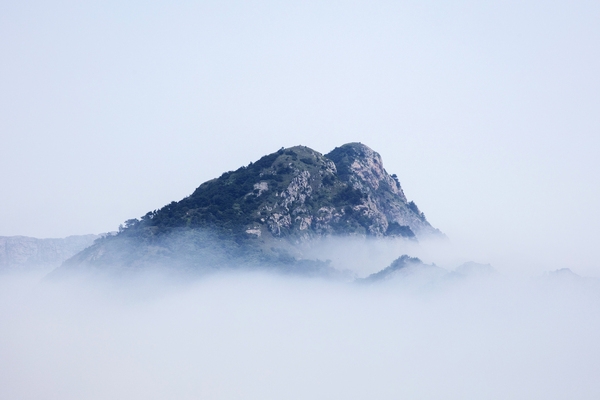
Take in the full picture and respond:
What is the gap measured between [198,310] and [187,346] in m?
8.21

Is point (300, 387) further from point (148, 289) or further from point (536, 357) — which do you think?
point (536, 357)

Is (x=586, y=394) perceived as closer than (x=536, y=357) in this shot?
Yes

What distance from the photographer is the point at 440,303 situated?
196875 millimetres

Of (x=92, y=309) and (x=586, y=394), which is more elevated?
(x=92, y=309)

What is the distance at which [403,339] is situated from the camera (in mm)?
195500

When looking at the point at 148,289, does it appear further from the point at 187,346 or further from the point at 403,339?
the point at 403,339

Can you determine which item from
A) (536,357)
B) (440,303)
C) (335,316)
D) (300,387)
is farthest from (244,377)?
(536,357)

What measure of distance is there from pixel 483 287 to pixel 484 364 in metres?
18.7

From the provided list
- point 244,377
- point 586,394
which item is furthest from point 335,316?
point 586,394

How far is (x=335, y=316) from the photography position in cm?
19600

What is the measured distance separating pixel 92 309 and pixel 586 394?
344 feet

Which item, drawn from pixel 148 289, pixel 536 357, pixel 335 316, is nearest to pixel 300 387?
pixel 335 316

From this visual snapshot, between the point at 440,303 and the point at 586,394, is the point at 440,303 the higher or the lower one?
the higher one

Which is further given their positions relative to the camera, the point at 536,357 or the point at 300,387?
the point at 536,357
